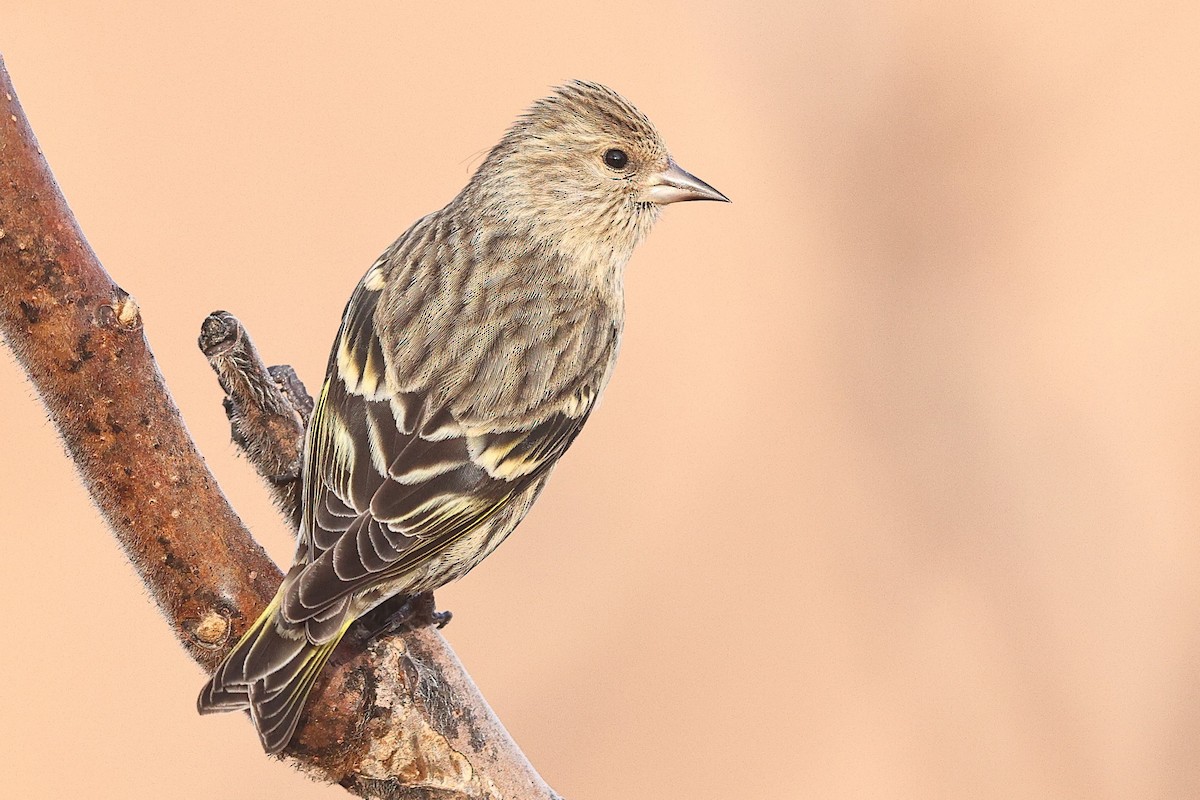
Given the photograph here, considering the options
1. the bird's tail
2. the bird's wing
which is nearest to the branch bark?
the bird's tail

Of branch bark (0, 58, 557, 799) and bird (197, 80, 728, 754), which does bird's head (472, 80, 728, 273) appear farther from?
branch bark (0, 58, 557, 799)

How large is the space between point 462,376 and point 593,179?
2.40 feet

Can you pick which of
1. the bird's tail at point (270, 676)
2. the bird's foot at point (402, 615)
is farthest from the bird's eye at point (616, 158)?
A: the bird's tail at point (270, 676)

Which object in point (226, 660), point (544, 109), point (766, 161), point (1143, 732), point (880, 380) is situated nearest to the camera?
point (226, 660)

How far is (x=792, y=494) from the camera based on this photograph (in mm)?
5051

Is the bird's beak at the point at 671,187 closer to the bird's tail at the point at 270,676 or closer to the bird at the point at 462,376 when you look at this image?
the bird at the point at 462,376

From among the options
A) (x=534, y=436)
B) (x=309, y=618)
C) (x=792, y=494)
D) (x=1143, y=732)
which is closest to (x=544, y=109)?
(x=534, y=436)

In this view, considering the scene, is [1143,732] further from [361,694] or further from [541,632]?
[361,694]

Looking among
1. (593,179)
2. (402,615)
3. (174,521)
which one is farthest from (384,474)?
(593,179)

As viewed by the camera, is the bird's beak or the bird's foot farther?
the bird's beak

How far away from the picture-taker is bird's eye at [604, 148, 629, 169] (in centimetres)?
344

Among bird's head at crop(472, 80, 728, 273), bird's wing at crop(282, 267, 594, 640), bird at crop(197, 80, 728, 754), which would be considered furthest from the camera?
bird's head at crop(472, 80, 728, 273)

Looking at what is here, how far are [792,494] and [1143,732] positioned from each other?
147 centimetres

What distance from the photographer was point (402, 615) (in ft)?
9.12
